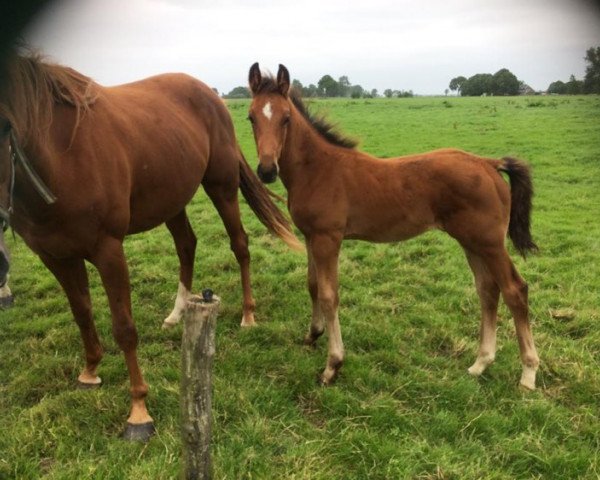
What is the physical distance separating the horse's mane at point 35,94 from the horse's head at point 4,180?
5cm

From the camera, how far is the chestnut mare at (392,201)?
3.14 m

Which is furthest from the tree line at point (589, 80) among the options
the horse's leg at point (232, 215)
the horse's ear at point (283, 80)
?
the horse's leg at point (232, 215)

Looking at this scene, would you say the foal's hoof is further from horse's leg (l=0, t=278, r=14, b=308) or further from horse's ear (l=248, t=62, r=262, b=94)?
horse's leg (l=0, t=278, r=14, b=308)

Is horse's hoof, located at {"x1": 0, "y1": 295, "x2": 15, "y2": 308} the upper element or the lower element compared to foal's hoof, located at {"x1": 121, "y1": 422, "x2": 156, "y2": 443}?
upper

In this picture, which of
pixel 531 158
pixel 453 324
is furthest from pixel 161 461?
pixel 531 158

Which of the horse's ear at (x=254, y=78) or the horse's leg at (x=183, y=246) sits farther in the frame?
the horse's leg at (x=183, y=246)

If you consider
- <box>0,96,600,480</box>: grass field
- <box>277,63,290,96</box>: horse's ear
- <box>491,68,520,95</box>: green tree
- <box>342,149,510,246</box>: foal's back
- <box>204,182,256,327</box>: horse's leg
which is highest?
<box>491,68,520,95</box>: green tree

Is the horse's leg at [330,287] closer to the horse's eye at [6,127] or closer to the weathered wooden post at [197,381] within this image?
the weathered wooden post at [197,381]

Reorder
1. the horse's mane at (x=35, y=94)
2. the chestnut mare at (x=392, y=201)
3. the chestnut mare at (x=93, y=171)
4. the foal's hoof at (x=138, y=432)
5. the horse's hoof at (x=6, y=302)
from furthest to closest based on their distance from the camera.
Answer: the horse's hoof at (x=6, y=302)
the chestnut mare at (x=392, y=201)
the foal's hoof at (x=138, y=432)
the chestnut mare at (x=93, y=171)
the horse's mane at (x=35, y=94)

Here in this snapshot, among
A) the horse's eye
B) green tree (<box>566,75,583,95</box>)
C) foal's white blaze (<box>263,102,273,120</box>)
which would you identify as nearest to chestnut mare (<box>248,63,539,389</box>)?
foal's white blaze (<box>263,102,273,120</box>)

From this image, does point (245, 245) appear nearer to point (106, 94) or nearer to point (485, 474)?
point (106, 94)

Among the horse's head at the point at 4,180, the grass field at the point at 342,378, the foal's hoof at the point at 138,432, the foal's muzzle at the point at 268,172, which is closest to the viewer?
the horse's head at the point at 4,180

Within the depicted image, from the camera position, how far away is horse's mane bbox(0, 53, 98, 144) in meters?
2.27

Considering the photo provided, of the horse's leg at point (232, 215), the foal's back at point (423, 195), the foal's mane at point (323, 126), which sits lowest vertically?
the horse's leg at point (232, 215)
